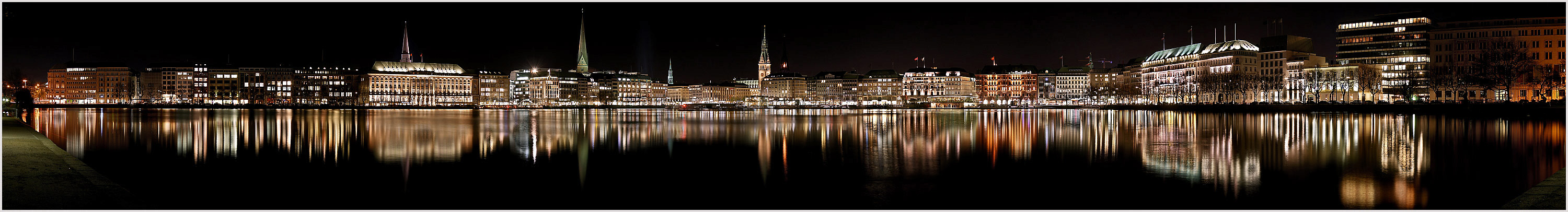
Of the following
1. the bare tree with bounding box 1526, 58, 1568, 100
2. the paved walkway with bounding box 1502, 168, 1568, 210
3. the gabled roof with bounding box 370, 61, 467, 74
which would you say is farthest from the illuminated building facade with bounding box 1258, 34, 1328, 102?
the gabled roof with bounding box 370, 61, 467, 74

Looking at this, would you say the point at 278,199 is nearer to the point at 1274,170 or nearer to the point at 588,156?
the point at 588,156

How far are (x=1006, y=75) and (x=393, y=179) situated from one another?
188846 millimetres

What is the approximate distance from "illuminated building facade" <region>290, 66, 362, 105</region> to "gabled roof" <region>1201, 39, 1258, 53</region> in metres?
144

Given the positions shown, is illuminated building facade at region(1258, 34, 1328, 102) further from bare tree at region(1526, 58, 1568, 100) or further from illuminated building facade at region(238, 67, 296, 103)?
illuminated building facade at region(238, 67, 296, 103)

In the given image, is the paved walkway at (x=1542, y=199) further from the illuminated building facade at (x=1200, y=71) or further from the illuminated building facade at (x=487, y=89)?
the illuminated building facade at (x=487, y=89)

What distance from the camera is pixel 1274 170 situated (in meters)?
17.4

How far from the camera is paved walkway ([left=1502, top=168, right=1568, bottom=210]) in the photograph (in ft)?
38.3

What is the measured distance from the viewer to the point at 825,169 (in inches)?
702

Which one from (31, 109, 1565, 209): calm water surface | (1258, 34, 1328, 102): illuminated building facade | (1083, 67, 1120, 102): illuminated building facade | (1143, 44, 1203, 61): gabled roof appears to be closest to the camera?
(31, 109, 1565, 209): calm water surface

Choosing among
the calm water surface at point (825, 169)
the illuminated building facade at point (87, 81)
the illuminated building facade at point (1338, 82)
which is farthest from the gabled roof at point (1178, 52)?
the illuminated building facade at point (87, 81)

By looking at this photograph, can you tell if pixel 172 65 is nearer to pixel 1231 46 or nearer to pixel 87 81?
pixel 87 81

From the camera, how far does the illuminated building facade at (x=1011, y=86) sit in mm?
192000

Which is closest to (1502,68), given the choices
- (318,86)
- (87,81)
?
(318,86)

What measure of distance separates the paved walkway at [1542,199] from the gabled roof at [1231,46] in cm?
11901
